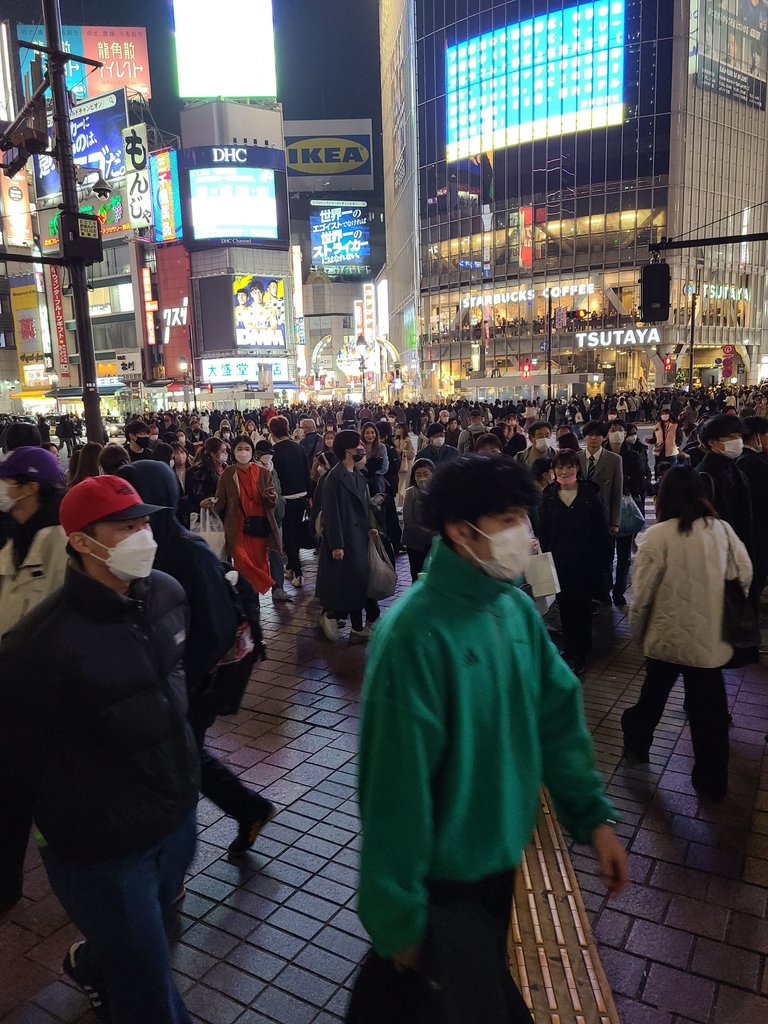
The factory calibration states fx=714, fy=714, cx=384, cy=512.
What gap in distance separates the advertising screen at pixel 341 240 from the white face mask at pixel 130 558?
113735mm

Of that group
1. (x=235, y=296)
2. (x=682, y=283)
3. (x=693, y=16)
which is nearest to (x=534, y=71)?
(x=693, y=16)

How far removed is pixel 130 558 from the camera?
2.23 m

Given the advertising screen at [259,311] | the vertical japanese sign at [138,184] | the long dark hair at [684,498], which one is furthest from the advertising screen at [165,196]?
the long dark hair at [684,498]

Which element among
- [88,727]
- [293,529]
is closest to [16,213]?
[293,529]

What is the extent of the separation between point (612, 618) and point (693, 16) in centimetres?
5983

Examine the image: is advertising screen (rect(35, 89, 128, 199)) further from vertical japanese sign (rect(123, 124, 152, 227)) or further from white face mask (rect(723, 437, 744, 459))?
white face mask (rect(723, 437, 744, 459))

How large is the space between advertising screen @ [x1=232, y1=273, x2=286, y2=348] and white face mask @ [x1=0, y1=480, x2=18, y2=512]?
65.1 m

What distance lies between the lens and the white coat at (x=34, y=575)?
3.45 metres

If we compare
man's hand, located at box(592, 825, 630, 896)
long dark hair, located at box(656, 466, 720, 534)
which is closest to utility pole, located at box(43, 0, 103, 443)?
long dark hair, located at box(656, 466, 720, 534)

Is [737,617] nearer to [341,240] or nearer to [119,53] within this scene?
[119,53]

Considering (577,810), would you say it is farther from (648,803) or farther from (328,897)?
(648,803)

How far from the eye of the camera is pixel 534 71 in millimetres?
55312

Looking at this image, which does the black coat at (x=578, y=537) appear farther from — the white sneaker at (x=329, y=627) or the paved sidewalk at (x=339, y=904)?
the white sneaker at (x=329, y=627)

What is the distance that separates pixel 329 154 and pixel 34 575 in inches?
4988
